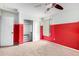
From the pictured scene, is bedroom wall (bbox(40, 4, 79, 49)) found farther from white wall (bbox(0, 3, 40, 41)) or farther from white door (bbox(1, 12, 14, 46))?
white door (bbox(1, 12, 14, 46))

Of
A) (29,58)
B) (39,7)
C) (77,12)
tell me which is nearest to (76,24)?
(77,12)

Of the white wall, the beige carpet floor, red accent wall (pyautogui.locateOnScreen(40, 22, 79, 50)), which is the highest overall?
the white wall

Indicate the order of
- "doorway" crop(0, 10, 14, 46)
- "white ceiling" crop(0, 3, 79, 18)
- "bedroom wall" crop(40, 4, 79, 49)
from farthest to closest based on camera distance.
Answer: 1. "doorway" crop(0, 10, 14, 46)
2. "bedroom wall" crop(40, 4, 79, 49)
3. "white ceiling" crop(0, 3, 79, 18)

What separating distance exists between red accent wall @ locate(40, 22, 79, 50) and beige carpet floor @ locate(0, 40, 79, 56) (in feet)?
0.61

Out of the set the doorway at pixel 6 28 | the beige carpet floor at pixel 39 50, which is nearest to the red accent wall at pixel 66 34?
the beige carpet floor at pixel 39 50

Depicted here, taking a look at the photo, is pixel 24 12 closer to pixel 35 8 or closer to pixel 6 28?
pixel 35 8

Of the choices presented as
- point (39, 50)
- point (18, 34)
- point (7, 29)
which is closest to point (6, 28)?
point (7, 29)

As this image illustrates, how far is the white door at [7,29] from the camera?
178 inches

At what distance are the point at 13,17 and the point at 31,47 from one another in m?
1.48

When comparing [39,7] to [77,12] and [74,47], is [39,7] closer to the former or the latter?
[77,12]

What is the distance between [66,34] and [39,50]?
4.20 ft

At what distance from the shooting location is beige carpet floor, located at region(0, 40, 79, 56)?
347 centimetres

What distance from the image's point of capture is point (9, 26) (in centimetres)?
495

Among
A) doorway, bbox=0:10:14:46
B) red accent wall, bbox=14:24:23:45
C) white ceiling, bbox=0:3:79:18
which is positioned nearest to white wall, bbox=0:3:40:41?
white ceiling, bbox=0:3:79:18
